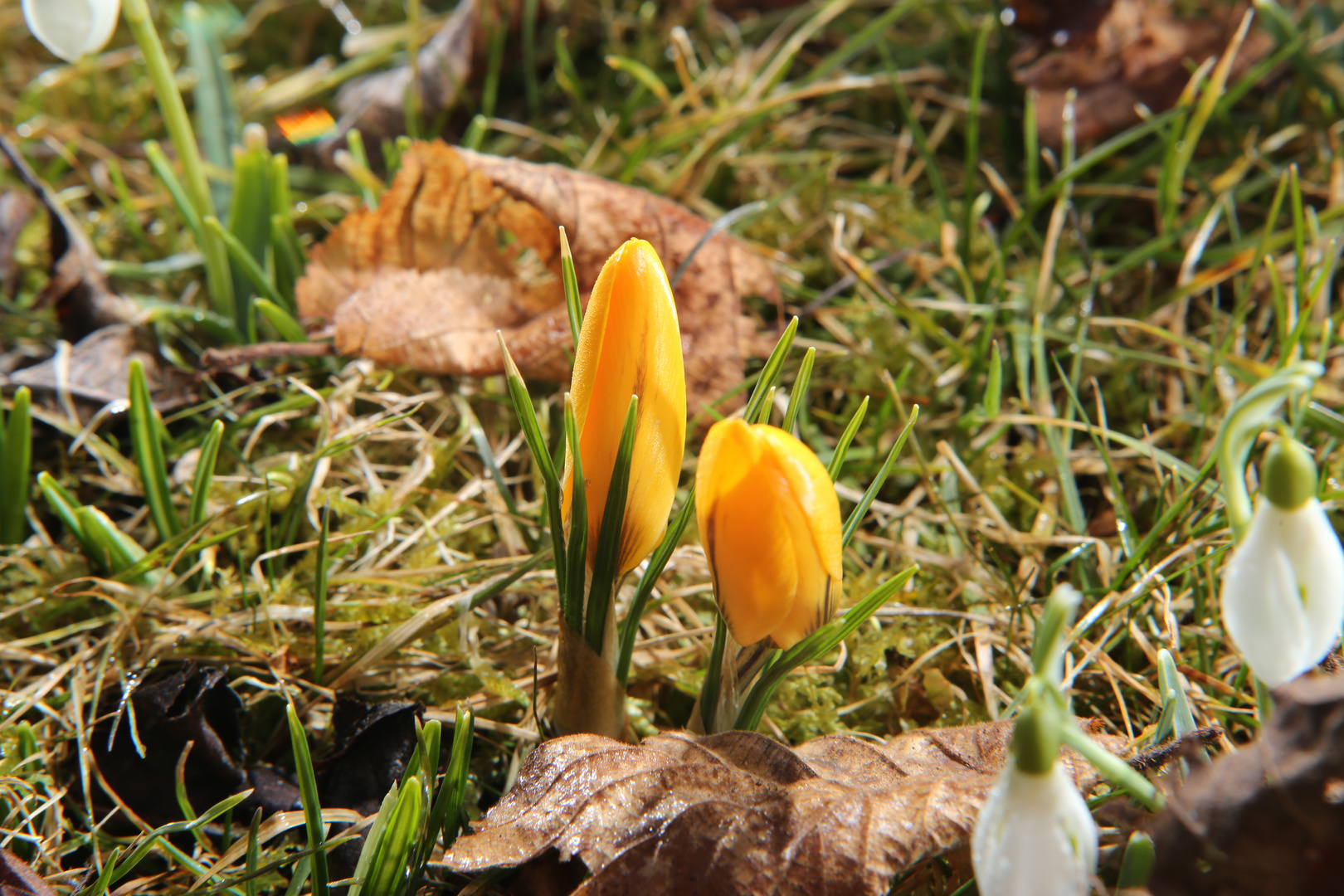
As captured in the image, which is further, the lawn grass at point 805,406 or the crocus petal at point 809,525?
the lawn grass at point 805,406

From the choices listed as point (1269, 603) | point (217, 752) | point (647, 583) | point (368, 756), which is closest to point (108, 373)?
point (217, 752)

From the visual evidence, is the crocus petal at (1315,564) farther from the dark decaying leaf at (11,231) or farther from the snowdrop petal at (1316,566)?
the dark decaying leaf at (11,231)

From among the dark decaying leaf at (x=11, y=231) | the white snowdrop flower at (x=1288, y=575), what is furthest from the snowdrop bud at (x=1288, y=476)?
the dark decaying leaf at (x=11, y=231)

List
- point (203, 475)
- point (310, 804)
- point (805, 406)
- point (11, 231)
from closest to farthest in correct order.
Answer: point (310, 804)
point (203, 475)
point (805, 406)
point (11, 231)

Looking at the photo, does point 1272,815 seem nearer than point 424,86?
Yes

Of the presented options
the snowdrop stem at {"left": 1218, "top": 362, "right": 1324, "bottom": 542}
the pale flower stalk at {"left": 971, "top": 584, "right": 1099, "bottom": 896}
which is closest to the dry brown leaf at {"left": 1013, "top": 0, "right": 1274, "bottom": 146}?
the snowdrop stem at {"left": 1218, "top": 362, "right": 1324, "bottom": 542}

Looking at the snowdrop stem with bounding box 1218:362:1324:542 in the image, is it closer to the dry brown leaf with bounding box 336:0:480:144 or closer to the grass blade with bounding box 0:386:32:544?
the grass blade with bounding box 0:386:32:544

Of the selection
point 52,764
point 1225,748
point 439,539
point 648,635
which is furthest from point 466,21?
point 1225,748

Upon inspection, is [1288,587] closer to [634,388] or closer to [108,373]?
[634,388]

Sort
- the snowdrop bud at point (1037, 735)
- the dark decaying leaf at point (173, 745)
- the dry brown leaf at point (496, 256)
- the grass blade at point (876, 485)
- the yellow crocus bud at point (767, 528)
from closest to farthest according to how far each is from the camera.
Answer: the snowdrop bud at point (1037, 735), the yellow crocus bud at point (767, 528), the grass blade at point (876, 485), the dark decaying leaf at point (173, 745), the dry brown leaf at point (496, 256)
